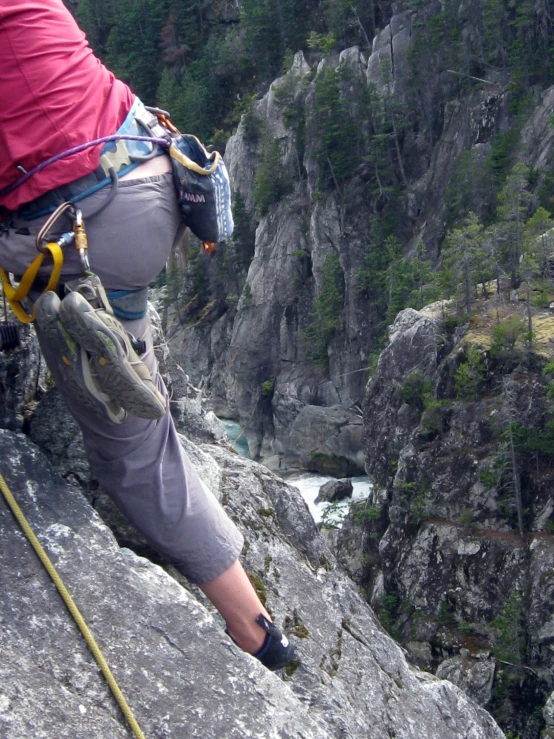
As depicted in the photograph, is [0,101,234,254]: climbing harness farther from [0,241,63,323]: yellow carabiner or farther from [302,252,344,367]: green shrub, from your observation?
[302,252,344,367]: green shrub

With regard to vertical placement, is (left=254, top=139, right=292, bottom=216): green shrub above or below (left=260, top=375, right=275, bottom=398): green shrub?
above

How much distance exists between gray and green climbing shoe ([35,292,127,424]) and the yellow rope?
1.40 feet

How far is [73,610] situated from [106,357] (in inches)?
32.4

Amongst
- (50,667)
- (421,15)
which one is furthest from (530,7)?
(50,667)

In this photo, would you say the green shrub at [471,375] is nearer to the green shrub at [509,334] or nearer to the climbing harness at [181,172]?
the green shrub at [509,334]

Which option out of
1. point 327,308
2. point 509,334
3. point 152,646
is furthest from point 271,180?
point 152,646

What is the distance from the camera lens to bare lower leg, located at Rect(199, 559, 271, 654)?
3.15 m

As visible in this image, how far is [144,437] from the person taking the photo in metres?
3.05

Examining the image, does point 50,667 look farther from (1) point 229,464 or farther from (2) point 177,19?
(2) point 177,19

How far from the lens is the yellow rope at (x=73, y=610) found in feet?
8.16

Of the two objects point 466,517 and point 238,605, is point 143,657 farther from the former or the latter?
point 466,517

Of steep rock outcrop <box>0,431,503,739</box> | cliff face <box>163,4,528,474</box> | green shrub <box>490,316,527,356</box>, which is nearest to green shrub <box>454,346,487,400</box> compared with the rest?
green shrub <box>490,316,527,356</box>

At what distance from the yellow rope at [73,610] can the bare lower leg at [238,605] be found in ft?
2.04

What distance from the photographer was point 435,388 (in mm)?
22859
